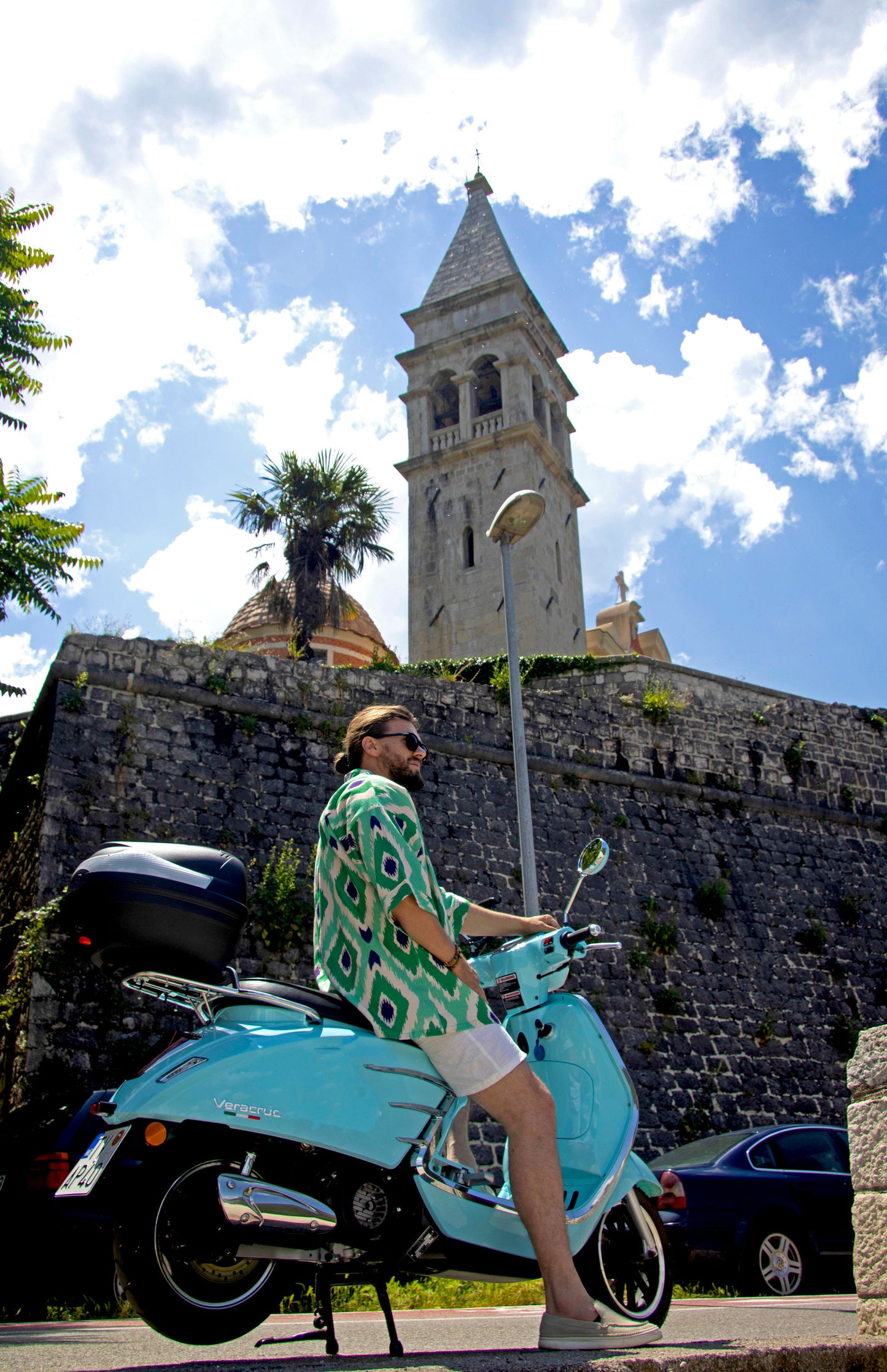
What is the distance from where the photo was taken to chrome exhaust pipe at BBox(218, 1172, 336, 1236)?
Result: 2695 mm

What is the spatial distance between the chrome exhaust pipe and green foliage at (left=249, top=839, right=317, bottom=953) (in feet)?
24.6

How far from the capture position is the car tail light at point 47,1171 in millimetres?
5473

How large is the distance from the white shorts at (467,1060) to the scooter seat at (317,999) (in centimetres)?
19

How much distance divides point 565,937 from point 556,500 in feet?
102

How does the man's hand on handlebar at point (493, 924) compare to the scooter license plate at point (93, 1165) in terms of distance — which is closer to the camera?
the scooter license plate at point (93, 1165)

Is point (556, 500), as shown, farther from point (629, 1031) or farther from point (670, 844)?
point (629, 1031)

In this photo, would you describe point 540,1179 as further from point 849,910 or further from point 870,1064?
point 849,910

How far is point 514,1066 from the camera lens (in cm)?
320

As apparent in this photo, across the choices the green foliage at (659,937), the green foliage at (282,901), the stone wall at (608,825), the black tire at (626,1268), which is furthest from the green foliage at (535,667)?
the black tire at (626,1268)

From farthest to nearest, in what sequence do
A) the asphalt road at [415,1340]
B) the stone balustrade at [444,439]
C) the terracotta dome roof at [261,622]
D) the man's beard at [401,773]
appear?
the stone balustrade at [444,439] < the terracotta dome roof at [261,622] < the man's beard at [401,773] < the asphalt road at [415,1340]

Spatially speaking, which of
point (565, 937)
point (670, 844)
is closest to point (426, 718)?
point (670, 844)

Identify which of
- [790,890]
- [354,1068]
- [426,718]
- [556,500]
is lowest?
[354,1068]

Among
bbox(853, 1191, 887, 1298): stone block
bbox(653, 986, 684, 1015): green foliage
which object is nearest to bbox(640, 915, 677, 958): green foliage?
bbox(653, 986, 684, 1015): green foliage

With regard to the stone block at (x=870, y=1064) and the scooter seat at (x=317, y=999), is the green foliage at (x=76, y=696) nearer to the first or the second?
the scooter seat at (x=317, y=999)
